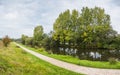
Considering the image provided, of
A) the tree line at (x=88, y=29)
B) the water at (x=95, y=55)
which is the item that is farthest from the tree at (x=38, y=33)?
the water at (x=95, y=55)

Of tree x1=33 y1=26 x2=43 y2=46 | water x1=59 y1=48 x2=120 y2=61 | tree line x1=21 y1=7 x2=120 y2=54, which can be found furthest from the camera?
tree x1=33 y1=26 x2=43 y2=46

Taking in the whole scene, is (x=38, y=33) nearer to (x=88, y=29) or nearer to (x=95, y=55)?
(x=88, y=29)

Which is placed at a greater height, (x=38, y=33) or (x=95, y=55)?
(x=38, y=33)

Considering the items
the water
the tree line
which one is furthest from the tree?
the water

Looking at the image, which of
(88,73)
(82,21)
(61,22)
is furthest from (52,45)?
(88,73)

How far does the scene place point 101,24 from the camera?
6594cm

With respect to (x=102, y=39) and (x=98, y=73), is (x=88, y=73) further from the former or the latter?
(x=102, y=39)

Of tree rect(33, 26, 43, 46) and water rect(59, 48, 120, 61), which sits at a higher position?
tree rect(33, 26, 43, 46)

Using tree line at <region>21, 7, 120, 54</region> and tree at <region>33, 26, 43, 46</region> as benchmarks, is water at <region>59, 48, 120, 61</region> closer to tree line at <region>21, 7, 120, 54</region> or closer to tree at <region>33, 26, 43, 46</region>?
tree line at <region>21, 7, 120, 54</region>

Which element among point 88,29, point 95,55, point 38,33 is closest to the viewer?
point 95,55

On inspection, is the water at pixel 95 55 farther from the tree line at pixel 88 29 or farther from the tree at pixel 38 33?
the tree at pixel 38 33

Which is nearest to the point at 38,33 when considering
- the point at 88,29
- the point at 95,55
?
the point at 88,29

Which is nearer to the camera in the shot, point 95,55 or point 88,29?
point 95,55

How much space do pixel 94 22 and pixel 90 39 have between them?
508 cm
